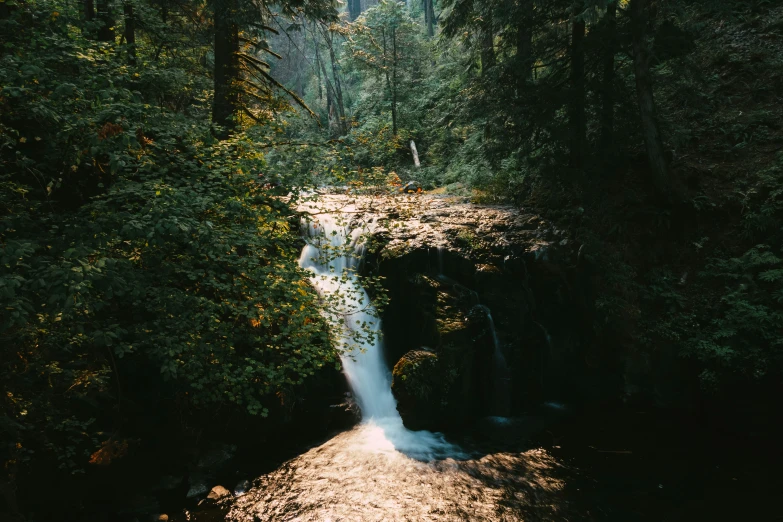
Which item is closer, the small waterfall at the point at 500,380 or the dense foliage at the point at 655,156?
the dense foliage at the point at 655,156

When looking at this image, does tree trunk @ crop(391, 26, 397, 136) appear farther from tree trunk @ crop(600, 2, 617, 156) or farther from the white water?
the white water

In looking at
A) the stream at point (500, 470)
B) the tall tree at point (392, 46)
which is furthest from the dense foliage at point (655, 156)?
the tall tree at point (392, 46)

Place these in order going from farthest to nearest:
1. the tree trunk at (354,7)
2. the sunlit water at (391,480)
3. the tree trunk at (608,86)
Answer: the tree trunk at (354,7), the tree trunk at (608,86), the sunlit water at (391,480)

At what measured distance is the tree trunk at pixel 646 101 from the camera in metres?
10.5

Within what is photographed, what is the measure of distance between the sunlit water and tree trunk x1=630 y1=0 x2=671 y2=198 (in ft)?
24.3

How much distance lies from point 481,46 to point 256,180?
11.2 m

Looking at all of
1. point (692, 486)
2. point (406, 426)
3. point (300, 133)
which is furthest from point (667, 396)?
point (300, 133)

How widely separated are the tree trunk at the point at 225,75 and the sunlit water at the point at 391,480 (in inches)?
132

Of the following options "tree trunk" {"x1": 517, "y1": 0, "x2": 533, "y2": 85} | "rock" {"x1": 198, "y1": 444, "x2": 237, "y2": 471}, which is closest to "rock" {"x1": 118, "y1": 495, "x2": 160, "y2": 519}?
"rock" {"x1": 198, "y1": 444, "x2": 237, "y2": 471}

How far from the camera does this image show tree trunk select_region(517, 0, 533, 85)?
457 inches

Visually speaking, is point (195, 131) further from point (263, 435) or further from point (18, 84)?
point (263, 435)

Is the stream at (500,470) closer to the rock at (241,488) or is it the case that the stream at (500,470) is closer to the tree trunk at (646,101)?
the rock at (241,488)

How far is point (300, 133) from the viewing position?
32.7 m

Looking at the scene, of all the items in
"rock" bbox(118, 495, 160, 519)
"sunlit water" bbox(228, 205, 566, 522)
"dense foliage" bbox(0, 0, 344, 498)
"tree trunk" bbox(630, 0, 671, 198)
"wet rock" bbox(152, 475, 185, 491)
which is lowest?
"sunlit water" bbox(228, 205, 566, 522)
